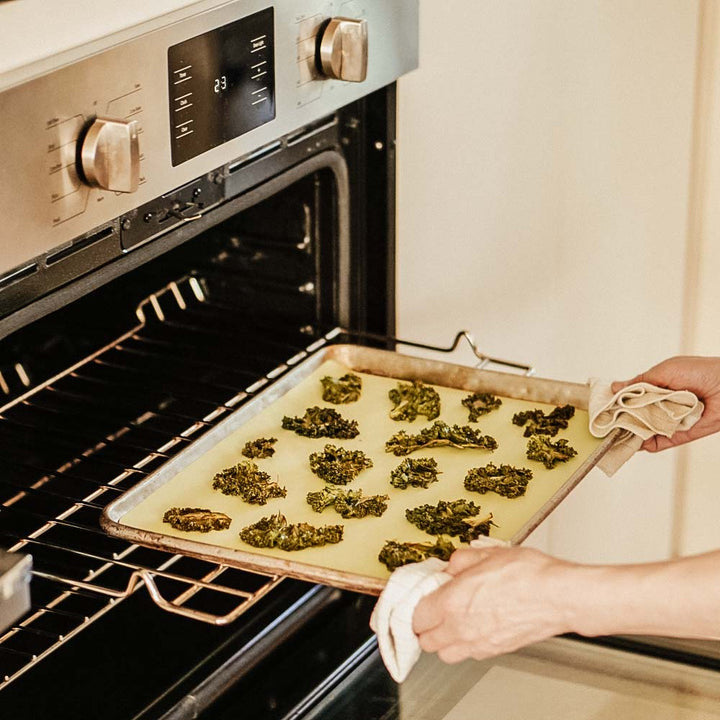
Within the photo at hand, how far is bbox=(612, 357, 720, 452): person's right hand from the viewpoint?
1.42 m

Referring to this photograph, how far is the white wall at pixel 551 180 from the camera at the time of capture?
5.48 ft

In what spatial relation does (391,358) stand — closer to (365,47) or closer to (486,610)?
(365,47)

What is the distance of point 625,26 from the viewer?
5.64 feet

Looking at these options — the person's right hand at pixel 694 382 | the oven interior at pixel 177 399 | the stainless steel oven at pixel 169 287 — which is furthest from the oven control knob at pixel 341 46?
the person's right hand at pixel 694 382

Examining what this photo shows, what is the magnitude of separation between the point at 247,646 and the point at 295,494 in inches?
12.7

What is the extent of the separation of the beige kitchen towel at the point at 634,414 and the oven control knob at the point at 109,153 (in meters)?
0.58

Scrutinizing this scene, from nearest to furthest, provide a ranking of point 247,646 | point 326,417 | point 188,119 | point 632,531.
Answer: point 188,119 < point 326,417 < point 247,646 < point 632,531

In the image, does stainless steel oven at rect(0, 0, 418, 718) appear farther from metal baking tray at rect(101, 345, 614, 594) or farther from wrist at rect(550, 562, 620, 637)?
wrist at rect(550, 562, 620, 637)

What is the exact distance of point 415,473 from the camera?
136 cm

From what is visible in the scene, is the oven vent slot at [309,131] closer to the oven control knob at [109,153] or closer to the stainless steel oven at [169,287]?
the stainless steel oven at [169,287]

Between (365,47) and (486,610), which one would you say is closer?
(486,610)

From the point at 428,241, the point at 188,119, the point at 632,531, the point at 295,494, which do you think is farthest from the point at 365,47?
the point at 632,531

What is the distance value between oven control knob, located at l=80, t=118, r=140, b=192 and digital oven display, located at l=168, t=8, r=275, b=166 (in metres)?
0.11

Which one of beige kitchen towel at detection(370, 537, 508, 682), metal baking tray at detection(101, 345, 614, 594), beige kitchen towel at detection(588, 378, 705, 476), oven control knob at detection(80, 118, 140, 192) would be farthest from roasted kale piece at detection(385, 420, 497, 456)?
oven control knob at detection(80, 118, 140, 192)
